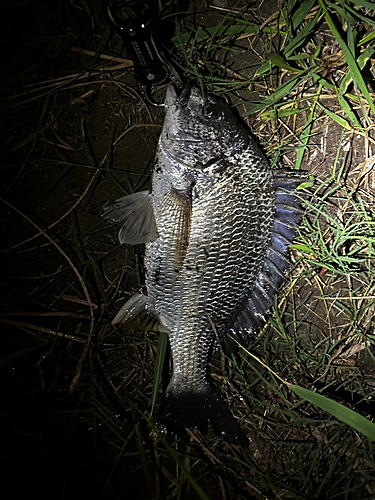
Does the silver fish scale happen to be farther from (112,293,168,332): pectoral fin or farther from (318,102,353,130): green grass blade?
(318,102,353,130): green grass blade

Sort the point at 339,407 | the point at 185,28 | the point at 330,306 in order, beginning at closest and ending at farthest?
the point at 339,407
the point at 185,28
the point at 330,306

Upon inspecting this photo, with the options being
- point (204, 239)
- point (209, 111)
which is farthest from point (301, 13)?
point (204, 239)

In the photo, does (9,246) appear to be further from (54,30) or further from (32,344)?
(54,30)

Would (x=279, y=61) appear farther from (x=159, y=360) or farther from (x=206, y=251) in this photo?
(x=159, y=360)

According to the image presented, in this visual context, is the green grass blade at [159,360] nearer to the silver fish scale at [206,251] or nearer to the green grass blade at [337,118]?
the silver fish scale at [206,251]

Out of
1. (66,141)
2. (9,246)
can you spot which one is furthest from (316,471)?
(66,141)
